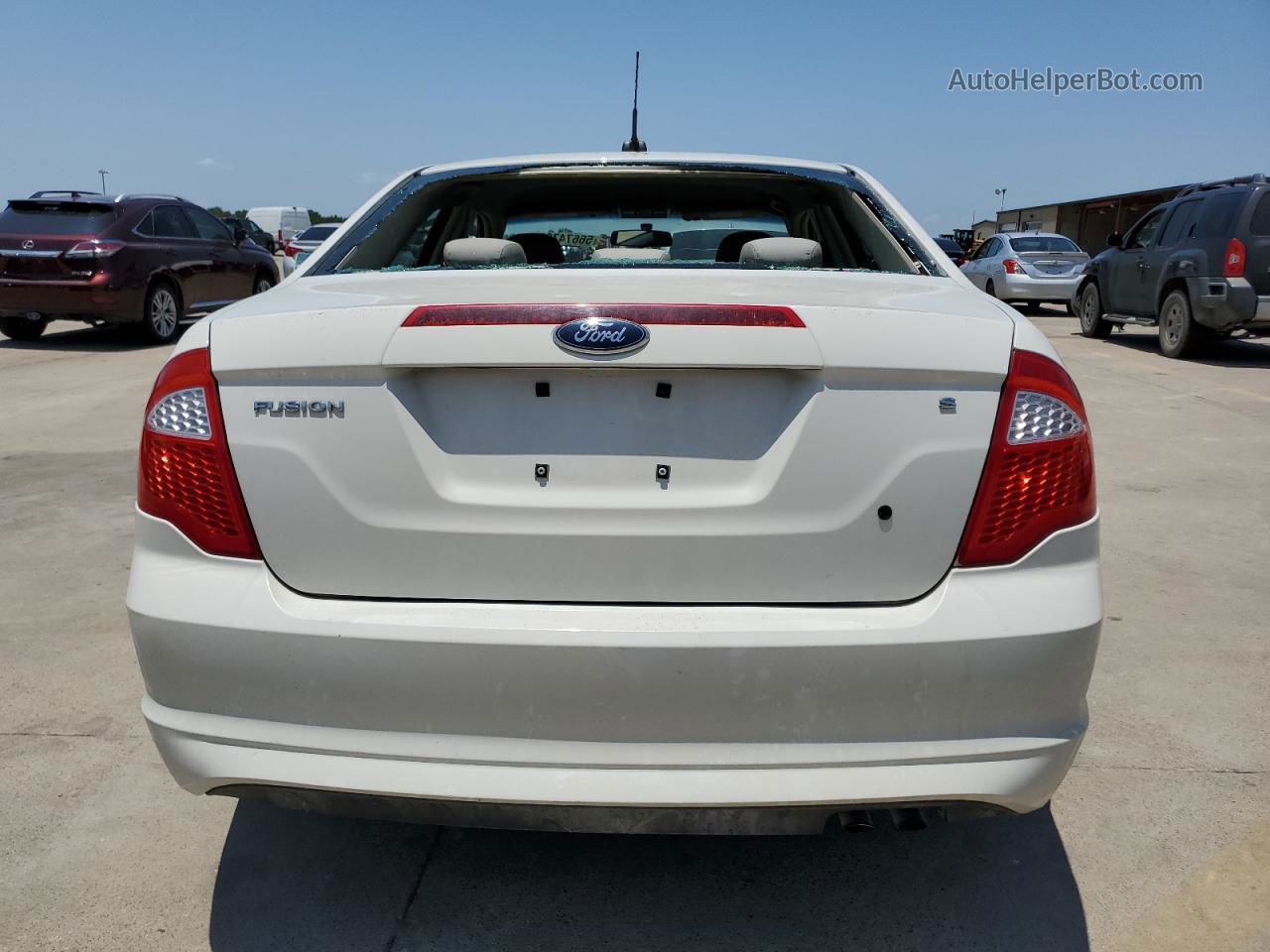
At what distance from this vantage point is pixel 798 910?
2230mm

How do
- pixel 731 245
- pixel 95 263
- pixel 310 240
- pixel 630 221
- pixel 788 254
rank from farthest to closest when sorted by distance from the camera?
pixel 310 240 < pixel 95 263 < pixel 630 221 < pixel 731 245 < pixel 788 254

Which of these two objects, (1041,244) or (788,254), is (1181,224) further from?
(788,254)

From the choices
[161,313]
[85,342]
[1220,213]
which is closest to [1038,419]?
[1220,213]

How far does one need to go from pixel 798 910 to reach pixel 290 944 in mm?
1046

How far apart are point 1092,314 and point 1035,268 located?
3.60 metres

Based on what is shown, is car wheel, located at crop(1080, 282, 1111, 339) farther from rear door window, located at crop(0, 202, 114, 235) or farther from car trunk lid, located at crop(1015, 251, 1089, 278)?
rear door window, located at crop(0, 202, 114, 235)

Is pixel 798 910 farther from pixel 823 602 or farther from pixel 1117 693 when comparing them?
pixel 1117 693

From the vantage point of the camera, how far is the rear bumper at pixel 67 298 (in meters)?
11.3

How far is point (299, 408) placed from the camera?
1.82m

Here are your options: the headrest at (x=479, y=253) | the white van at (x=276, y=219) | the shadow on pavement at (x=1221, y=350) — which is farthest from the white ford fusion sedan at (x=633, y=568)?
the white van at (x=276, y=219)

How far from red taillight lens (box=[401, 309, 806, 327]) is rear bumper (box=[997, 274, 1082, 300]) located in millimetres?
16704

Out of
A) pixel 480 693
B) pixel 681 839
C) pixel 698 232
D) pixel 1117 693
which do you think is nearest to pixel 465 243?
pixel 698 232

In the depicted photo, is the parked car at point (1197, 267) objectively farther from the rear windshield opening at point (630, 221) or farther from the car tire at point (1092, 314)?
the rear windshield opening at point (630, 221)

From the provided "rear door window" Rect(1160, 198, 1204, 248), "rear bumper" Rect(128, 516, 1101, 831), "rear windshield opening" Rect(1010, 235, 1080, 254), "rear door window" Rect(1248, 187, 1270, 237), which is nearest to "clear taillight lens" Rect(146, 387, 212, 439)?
"rear bumper" Rect(128, 516, 1101, 831)
